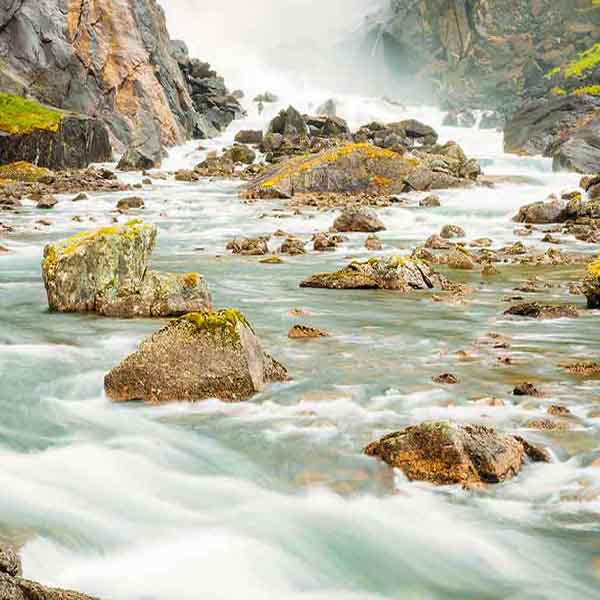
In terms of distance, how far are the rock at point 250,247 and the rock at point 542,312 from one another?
8.03 metres

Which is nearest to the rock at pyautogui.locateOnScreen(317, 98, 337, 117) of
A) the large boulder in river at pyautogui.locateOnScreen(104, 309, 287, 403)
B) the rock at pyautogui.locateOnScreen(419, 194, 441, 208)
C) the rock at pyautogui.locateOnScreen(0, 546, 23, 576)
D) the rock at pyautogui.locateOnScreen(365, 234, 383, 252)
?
the rock at pyautogui.locateOnScreen(419, 194, 441, 208)

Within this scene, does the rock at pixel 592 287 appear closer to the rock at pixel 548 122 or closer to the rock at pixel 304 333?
the rock at pixel 304 333

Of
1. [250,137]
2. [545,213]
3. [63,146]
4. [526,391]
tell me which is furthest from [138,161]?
[526,391]

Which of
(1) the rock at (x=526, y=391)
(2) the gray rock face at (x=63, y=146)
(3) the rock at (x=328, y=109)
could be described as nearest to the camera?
(1) the rock at (x=526, y=391)

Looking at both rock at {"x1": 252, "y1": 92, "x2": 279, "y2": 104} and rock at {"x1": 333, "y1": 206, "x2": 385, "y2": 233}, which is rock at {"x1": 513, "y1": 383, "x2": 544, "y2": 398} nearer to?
rock at {"x1": 333, "y1": 206, "x2": 385, "y2": 233}

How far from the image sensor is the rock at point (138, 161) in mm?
43688

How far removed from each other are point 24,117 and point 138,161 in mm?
7515

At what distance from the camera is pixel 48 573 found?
3.13 meters

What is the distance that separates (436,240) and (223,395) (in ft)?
42.5

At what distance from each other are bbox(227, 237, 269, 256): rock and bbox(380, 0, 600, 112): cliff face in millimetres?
91680

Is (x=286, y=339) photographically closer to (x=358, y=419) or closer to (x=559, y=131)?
(x=358, y=419)

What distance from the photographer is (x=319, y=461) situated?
14.7ft

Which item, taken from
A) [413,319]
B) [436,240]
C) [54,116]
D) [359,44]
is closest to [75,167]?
[54,116]

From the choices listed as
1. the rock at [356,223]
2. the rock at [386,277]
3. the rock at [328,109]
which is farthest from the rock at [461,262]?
the rock at [328,109]
